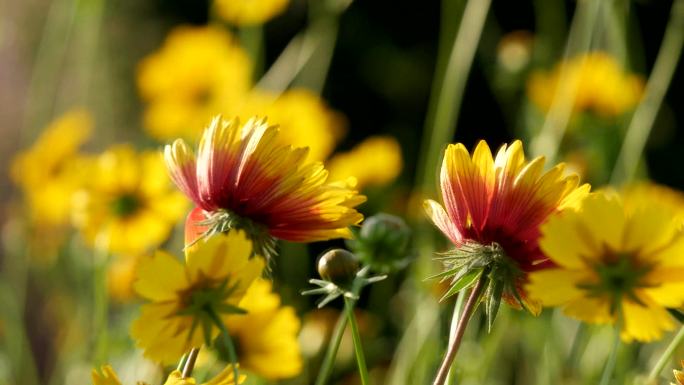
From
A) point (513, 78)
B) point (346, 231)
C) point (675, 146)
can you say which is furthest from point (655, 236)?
point (675, 146)

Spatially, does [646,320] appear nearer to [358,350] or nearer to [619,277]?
[619,277]

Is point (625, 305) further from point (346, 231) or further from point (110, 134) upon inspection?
point (110, 134)

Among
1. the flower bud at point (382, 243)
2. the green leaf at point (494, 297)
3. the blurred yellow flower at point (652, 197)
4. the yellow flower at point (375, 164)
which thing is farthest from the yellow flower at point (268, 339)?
the yellow flower at point (375, 164)

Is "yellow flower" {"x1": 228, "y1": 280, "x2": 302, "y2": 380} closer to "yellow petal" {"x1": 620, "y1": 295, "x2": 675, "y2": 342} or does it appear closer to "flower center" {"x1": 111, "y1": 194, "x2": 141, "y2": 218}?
"yellow petal" {"x1": 620, "y1": 295, "x2": 675, "y2": 342}

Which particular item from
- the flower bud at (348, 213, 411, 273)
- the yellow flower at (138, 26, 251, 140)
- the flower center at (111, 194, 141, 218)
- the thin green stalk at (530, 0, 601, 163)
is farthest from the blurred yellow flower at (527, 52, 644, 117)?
the flower bud at (348, 213, 411, 273)

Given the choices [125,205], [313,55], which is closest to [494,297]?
[125,205]

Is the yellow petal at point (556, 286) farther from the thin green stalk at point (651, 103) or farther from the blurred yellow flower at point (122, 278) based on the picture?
the blurred yellow flower at point (122, 278)
